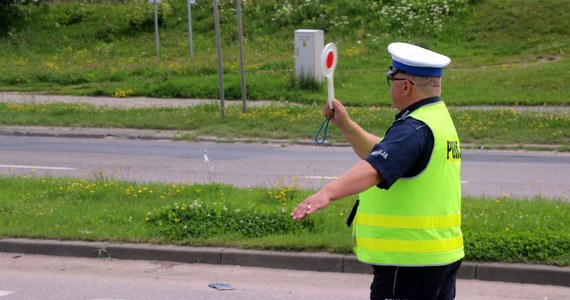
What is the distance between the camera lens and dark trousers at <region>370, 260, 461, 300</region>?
428cm

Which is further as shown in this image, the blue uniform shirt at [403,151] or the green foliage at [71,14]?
the green foliage at [71,14]

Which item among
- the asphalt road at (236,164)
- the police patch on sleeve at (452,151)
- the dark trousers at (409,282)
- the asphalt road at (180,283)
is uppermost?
the police patch on sleeve at (452,151)

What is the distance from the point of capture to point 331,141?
17.7 m

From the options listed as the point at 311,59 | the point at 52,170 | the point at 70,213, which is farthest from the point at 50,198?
the point at 311,59

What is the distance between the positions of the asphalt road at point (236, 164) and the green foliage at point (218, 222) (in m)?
2.92

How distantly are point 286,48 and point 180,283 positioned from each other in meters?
22.3

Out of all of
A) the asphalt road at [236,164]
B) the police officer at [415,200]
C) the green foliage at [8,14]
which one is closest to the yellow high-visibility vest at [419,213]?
the police officer at [415,200]

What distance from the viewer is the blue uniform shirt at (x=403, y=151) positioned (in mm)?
4023

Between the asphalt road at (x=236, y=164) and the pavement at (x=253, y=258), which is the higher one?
the pavement at (x=253, y=258)

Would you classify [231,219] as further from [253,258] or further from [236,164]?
[236,164]

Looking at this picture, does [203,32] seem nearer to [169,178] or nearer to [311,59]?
[311,59]

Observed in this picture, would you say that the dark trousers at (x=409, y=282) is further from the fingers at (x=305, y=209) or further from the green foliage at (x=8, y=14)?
the green foliage at (x=8, y=14)

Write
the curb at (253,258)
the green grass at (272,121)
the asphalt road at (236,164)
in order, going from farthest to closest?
the green grass at (272,121), the asphalt road at (236,164), the curb at (253,258)

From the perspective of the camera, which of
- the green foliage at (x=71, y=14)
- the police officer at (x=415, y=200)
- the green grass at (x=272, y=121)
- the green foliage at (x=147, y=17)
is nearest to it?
the police officer at (x=415, y=200)
